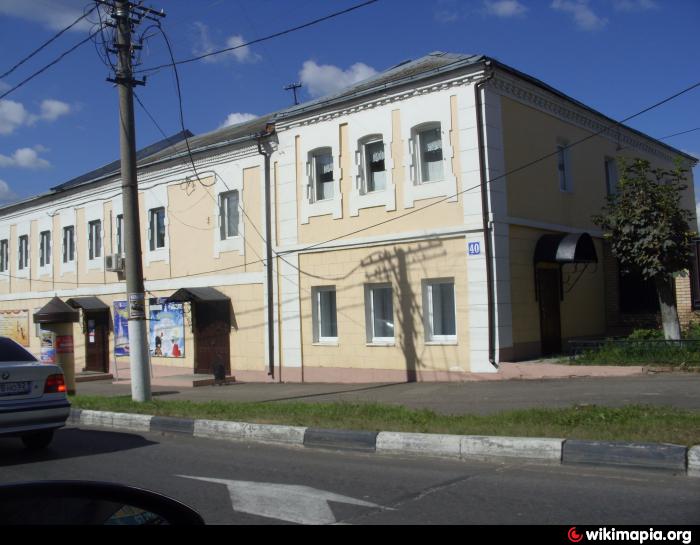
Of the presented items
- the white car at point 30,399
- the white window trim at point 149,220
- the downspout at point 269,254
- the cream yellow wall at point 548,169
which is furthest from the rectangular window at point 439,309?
the white window trim at point 149,220

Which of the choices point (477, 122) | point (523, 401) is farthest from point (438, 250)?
point (523, 401)

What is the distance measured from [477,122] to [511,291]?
3471 mm

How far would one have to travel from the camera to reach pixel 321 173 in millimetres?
16609

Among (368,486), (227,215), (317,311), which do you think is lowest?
(368,486)

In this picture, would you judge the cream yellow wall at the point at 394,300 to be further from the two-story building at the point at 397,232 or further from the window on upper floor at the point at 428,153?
the window on upper floor at the point at 428,153

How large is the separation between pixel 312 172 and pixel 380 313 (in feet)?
12.8

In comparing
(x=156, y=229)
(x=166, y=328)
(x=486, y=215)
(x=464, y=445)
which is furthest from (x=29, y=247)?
(x=464, y=445)

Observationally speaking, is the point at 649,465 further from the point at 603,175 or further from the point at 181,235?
the point at 181,235

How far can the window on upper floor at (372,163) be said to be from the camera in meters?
15.4

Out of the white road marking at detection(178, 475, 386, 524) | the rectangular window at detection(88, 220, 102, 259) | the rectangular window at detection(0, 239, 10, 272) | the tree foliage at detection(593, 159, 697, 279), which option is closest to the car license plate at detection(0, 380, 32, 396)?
the white road marking at detection(178, 475, 386, 524)

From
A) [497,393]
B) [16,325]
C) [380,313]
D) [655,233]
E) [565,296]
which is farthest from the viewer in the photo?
[16,325]

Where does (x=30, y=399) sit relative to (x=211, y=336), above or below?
below

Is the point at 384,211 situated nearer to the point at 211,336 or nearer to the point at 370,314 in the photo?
the point at 370,314

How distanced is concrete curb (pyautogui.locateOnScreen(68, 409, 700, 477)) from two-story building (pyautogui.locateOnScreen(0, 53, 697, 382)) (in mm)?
5614
